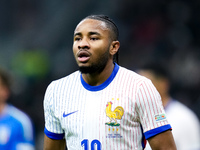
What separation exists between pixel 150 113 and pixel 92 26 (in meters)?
0.77

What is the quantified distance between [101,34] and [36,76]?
281 inches

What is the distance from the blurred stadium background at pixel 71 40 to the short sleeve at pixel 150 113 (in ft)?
18.6

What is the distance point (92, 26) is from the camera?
3.27 m

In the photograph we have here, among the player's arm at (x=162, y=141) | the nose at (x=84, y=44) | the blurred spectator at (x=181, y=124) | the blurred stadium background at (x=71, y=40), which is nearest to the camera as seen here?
the player's arm at (x=162, y=141)

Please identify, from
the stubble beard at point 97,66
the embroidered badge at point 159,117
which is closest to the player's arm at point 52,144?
the stubble beard at point 97,66

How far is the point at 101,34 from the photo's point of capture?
325cm

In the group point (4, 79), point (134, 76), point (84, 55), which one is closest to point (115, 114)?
point (134, 76)

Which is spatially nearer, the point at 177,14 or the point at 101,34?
the point at 101,34

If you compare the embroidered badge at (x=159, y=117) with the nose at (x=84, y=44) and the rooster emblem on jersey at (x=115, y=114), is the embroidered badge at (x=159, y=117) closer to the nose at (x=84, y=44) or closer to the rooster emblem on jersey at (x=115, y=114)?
the rooster emblem on jersey at (x=115, y=114)

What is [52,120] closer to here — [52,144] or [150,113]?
[52,144]

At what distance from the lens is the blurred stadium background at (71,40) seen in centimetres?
940

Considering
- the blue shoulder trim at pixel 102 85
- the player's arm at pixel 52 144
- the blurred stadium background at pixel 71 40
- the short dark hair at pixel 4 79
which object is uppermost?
the blurred stadium background at pixel 71 40

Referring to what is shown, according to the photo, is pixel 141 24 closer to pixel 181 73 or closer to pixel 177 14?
pixel 177 14

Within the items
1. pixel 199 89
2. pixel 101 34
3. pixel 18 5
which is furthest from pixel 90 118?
pixel 18 5
